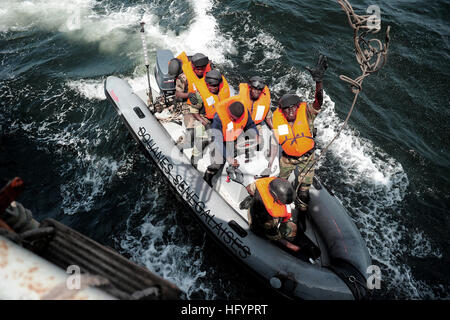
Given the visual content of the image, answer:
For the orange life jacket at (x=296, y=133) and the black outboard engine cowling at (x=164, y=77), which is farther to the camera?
the black outboard engine cowling at (x=164, y=77)

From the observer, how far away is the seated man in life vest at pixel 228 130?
4.12 m

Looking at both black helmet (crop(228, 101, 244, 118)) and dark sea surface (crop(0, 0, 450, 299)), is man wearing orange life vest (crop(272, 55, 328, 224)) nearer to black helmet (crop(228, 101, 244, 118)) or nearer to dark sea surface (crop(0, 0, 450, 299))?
black helmet (crop(228, 101, 244, 118))

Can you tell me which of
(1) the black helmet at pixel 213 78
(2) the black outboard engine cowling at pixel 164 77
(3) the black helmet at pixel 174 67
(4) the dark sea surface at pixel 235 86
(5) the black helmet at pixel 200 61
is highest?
(5) the black helmet at pixel 200 61

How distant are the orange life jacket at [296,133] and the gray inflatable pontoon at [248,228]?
0.70 meters

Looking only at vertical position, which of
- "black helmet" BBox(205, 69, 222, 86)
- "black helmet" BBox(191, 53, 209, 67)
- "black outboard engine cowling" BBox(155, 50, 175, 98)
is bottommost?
"black outboard engine cowling" BBox(155, 50, 175, 98)

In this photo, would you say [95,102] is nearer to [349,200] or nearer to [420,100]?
[349,200]

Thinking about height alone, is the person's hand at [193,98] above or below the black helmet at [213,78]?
below

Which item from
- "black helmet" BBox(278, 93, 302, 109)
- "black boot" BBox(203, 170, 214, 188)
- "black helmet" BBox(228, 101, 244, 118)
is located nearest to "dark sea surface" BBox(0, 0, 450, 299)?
"black boot" BBox(203, 170, 214, 188)

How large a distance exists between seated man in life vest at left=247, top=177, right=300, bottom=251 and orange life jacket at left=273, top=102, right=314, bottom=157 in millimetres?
827

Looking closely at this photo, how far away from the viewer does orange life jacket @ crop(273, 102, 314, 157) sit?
163 inches

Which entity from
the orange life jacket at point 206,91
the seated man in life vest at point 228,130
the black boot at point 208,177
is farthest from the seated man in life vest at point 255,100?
the black boot at point 208,177

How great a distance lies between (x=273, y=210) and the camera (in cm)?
351

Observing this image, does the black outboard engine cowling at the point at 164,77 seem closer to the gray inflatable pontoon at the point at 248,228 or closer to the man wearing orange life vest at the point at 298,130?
the gray inflatable pontoon at the point at 248,228

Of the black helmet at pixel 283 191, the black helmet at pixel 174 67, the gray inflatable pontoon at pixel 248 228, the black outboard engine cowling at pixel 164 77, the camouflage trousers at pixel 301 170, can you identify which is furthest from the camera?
the black outboard engine cowling at pixel 164 77
